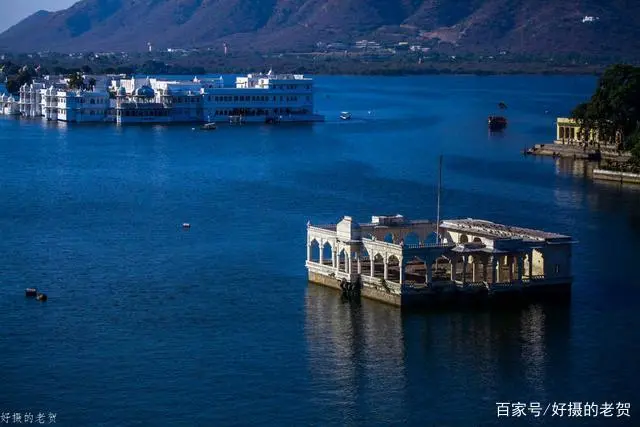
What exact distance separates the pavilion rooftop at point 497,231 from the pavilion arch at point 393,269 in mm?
1343

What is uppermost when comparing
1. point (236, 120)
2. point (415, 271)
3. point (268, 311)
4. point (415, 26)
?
point (415, 26)

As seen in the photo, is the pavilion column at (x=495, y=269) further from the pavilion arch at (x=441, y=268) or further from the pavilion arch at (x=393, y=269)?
the pavilion arch at (x=393, y=269)

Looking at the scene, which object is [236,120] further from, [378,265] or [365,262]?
[378,265]

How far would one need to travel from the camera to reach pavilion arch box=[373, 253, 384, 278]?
2234 centimetres

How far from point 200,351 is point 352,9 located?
156793 mm

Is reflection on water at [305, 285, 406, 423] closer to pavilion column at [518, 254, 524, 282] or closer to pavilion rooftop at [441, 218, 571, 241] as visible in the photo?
pavilion column at [518, 254, 524, 282]

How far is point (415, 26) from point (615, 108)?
432 ft

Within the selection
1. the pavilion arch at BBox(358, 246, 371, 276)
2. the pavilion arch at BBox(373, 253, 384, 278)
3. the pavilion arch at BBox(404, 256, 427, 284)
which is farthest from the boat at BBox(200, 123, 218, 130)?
the pavilion arch at BBox(373, 253, 384, 278)

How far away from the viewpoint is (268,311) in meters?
21.8

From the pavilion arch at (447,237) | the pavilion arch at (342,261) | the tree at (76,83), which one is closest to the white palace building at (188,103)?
the tree at (76,83)

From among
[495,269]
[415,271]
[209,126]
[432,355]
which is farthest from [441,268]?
[209,126]

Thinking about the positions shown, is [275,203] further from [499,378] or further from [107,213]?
[499,378]

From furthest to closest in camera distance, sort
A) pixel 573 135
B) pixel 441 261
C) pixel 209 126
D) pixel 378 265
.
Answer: pixel 209 126 → pixel 573 135 → pixel 441 261 → pixel 378 265

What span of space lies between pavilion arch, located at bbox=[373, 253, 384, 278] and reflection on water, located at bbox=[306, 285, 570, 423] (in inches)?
27.1
